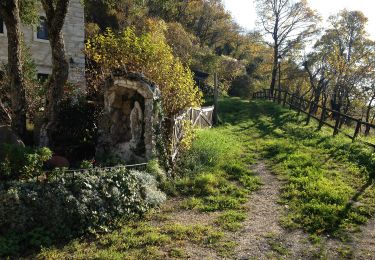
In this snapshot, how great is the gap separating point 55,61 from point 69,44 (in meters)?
12.2

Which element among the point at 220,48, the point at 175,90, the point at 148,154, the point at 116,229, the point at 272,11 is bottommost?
the point at 116,229

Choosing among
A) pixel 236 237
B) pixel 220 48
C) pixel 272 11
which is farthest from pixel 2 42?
pixel 220 48

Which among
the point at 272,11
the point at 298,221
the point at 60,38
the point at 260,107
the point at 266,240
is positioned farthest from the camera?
the point at 272,11

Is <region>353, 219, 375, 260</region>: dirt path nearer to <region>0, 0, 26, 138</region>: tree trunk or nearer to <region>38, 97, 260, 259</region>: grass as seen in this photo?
<region>38, 97, 260, 259</region>: grass

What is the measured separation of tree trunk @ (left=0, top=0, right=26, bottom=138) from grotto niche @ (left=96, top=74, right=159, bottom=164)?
2.26m

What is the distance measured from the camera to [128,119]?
10.6m

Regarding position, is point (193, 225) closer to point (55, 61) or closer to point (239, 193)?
point (239, 193)

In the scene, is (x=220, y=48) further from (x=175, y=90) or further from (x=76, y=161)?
(x=76, y=161)

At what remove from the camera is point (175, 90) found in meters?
12.7

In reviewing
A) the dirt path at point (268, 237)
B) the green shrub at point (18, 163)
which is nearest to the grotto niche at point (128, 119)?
the green shrub at point (18, 163)

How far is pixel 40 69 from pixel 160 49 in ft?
36.4

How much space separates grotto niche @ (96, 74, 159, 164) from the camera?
10062mm

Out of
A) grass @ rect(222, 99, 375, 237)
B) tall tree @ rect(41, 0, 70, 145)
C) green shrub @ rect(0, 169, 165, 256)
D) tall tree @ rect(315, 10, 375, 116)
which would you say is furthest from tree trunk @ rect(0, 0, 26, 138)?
tall tree @ rect(315, 10, 375, 116)

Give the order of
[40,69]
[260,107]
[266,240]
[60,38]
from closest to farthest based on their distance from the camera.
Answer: [266,240]
[60,38]
[40,69]
[260,107]
